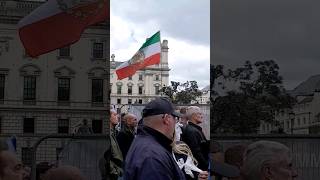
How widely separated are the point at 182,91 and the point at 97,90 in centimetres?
922

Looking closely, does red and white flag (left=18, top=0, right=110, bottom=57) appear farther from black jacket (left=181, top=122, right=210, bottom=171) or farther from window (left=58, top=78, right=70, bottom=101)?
window (left=58, top=78, right=70, bottom=101)

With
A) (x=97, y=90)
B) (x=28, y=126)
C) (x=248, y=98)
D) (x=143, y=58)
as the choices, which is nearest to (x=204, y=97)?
(x=143, y=58)

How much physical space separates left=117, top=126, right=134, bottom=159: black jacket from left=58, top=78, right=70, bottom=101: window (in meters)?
10.3

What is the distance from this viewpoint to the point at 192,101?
5746mm

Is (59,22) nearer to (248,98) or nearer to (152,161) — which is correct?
(248,98)

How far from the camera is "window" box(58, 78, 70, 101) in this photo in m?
16.5

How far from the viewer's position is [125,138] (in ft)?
18.6

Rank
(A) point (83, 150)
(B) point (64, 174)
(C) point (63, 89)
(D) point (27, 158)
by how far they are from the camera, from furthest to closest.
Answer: (C) point (63, 89) < (D) point (27, 158) < (A) point (83, 150) < (B) point (64, 174)

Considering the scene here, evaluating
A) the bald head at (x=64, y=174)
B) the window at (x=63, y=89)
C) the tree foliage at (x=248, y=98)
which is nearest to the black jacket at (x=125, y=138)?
the tree foliage at (x=248, y=98)

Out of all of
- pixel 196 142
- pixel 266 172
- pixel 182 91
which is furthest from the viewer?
pixel 182 91

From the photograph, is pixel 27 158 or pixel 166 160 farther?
pixel 27 158

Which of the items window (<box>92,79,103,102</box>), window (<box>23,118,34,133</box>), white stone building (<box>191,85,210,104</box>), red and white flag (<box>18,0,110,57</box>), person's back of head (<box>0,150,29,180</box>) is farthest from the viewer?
window (<box>92,79,103,102</box>)

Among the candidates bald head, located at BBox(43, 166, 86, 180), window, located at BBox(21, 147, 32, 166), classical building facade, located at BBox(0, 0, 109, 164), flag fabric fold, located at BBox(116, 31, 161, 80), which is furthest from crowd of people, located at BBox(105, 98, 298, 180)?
classical building facade, located at BBox(0, 0, 109, 164)

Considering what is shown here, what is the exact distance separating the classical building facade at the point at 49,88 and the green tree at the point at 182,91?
5058 mm
